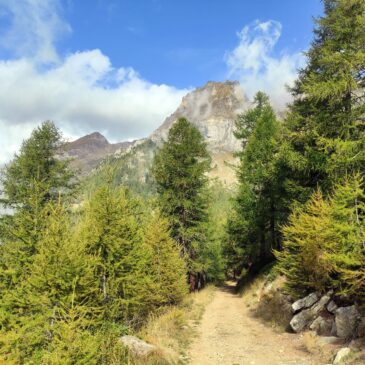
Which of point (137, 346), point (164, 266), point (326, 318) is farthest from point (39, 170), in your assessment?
point (326, 318)

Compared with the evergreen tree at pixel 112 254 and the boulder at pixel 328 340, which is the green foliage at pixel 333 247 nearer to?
the boulder at pixel 328 340

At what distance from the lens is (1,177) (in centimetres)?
2425

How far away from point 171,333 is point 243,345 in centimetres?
317

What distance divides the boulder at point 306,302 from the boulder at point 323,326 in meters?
1.01

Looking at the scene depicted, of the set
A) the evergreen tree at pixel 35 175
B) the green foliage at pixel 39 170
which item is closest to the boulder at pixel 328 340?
the evergreen tree at pixel 35 175

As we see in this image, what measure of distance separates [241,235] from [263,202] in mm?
6375

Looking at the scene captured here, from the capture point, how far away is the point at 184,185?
26.2 meters

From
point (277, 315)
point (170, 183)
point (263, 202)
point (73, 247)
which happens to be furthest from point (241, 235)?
point (73, 247)

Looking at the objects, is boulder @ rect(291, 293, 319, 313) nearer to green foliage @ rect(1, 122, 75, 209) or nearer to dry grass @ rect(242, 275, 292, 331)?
dry grass @ rect(242, 275, 292, 331)

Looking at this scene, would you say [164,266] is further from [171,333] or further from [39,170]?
[39,170]

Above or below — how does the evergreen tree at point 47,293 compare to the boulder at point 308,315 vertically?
above

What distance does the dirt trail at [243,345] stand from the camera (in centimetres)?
1140

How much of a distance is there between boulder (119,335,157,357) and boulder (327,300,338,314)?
6.76 m

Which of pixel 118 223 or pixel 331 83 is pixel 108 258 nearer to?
pixel 118 223
